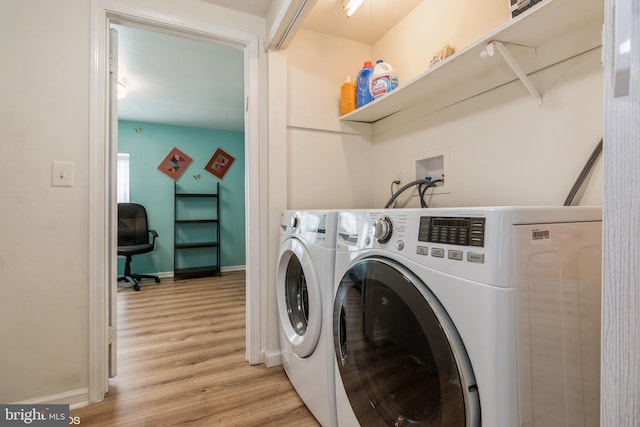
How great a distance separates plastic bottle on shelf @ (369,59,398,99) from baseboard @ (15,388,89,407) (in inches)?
82.5

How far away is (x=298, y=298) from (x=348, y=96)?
4.20ft

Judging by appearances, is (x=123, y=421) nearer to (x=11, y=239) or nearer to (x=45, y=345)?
(x=45, y=345)

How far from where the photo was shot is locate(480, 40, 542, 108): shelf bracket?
3.38 feet

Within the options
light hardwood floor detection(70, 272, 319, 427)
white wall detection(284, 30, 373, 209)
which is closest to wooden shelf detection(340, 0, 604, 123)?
white wall detection(284, 30, 373, 209)

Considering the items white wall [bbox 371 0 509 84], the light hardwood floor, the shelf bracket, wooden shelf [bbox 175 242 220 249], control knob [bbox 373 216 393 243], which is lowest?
the light hardwood floor

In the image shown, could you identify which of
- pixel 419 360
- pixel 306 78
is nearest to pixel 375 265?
pixel 419 360

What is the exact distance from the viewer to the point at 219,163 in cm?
439

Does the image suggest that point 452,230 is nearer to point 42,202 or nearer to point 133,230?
point 42,202

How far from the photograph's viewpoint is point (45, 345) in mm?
1306

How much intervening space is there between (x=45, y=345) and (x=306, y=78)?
195 cm

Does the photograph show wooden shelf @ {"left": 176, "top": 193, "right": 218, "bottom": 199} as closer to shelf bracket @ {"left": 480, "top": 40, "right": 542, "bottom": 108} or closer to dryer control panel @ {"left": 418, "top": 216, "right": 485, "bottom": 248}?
shelf bracket @ {"left": 480, "top": 40, "right": 542, "bottom": 108}

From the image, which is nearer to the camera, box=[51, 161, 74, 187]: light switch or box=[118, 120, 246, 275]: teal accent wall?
box=[51, 161, 74, 187]: light switch

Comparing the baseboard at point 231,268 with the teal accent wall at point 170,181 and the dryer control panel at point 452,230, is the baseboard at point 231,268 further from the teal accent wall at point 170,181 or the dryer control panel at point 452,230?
the dryer control panel at point 452,230

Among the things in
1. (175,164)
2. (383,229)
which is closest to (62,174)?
(383,229)
